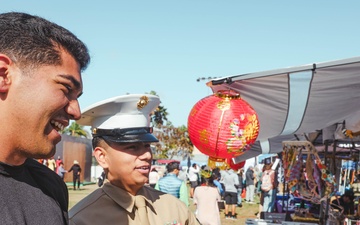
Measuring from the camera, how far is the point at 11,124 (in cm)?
123

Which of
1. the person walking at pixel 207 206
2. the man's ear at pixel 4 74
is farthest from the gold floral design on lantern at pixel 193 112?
the person walking at pixel 207 206

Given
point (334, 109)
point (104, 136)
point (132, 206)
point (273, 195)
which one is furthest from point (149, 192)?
point (273, 195)

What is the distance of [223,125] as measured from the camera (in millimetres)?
4621

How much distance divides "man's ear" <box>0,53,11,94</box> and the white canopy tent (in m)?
3.34

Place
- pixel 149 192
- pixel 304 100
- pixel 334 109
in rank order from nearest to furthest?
pixel 149 192, pixel 304 100, pixel 334 109

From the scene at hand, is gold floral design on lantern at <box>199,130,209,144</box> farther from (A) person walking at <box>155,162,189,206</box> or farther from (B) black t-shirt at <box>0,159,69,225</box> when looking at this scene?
(B) black t-shirt at <box>0,159,69,225</box>

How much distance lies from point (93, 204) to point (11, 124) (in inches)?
45.3

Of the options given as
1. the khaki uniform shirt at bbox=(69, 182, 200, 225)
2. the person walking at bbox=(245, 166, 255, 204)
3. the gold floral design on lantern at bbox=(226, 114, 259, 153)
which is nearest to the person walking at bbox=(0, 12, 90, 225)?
the khaki uniform shirt at bbox=(69, 182, 200, 225)

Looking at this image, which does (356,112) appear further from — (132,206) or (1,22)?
(1,22)

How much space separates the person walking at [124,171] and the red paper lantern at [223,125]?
222 cm

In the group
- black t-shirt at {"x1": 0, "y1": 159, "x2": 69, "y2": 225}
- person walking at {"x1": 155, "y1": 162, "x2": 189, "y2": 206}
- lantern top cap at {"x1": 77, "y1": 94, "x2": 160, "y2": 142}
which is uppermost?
lantern top cap at {"x1": 77, "y1": 94, "x2": 160, "y2": 142}

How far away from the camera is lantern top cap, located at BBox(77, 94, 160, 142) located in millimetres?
2332

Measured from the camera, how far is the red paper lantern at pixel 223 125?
4.62 metres

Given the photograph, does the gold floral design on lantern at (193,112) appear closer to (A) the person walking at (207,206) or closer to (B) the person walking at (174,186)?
(B) the person walking at (174,186)
